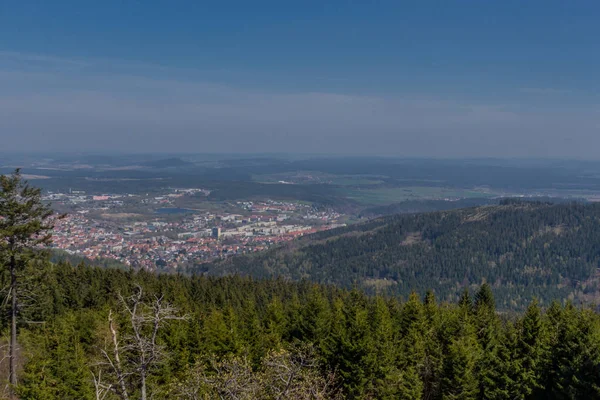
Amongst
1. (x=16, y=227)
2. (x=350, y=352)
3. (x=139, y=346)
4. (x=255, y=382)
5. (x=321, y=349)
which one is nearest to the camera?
(x=139, y=346)

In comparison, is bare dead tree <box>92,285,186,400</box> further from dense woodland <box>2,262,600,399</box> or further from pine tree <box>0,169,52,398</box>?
pine tree <box>0,169,52,398</box>

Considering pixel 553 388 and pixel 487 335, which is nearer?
pixel 553 388

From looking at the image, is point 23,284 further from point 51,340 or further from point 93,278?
point 93,278

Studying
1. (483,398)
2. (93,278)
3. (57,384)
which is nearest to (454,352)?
(483,398)

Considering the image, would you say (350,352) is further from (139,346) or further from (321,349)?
(139,346)

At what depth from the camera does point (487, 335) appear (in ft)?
124

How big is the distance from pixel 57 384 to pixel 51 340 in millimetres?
6470

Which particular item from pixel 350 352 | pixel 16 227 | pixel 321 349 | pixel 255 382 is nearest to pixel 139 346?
pixel 255 382

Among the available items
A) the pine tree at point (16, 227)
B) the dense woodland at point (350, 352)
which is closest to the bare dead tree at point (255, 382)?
the dense woodland at point (350, 352)

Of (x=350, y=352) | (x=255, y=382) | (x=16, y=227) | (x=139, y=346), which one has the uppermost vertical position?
(x=16, y=227)

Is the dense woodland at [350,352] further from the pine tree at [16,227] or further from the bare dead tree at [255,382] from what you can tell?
the pine tree at [16,227]

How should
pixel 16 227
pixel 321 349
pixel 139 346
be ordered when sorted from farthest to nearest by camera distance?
pixel 321 349 → pixel 16 227 → pixel 139 346

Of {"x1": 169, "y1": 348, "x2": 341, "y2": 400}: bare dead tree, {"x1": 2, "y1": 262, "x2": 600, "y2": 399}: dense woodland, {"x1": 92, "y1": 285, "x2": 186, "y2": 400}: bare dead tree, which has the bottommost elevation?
{"x1": 2, "y1": 262, "x2": 600, "y2": 399}: dense woodland

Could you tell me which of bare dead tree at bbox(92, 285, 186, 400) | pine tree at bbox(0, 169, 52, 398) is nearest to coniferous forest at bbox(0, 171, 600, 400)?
pine tree at bbox(0, 169, 52, 398)
